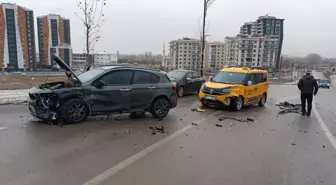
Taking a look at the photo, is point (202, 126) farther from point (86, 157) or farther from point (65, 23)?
point (65, 23)

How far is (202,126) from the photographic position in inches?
302

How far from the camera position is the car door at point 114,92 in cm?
Answer: 732

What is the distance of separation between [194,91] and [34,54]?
81311mm

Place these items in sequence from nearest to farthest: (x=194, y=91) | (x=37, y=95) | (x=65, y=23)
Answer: (x=37, y=95)
(x=194, y=91)
(x=65, y=23)

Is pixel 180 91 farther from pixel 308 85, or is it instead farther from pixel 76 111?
pixel 76 111

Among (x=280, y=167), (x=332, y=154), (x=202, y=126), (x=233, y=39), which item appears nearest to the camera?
(x=280, y=167)

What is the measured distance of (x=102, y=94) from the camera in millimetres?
7324

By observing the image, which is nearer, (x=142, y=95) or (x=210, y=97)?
(x=142, y=95)

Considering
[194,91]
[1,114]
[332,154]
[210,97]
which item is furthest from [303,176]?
[194,91]

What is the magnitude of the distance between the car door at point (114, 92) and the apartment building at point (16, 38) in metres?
81.0

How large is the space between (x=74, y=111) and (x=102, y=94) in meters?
0.90

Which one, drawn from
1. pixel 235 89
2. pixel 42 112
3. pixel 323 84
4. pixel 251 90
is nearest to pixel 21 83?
pixel 42 112

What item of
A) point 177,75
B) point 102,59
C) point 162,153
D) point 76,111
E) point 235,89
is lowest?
point 162,153

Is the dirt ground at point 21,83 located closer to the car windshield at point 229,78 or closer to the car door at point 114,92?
the car door at point 114,92
